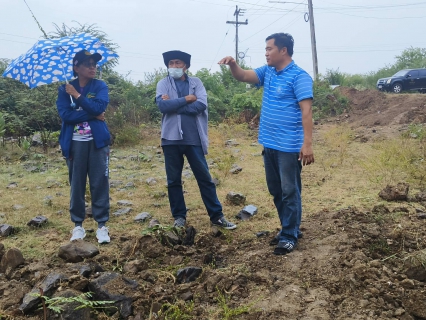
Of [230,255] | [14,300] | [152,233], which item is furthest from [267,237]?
[14,300]

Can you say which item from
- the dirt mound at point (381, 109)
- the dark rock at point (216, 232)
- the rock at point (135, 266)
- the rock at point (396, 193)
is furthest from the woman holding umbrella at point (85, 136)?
the dirt mound at point (381, 109)

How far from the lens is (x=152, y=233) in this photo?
3.64 meters

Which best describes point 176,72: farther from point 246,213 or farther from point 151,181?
point 151,181

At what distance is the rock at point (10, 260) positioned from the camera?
311cm

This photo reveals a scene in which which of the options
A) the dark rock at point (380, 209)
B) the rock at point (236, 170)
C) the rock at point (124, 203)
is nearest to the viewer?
the dark rock at point (380, 209)

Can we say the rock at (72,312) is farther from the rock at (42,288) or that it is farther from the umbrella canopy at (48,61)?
the umbrella canopy at (48,61)

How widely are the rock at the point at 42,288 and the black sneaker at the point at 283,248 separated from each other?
1.54 m

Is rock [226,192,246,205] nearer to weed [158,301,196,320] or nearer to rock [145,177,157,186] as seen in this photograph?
rock [145,177,157,186]

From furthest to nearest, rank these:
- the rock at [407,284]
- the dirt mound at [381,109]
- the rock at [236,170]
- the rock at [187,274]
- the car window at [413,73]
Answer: the car window at [413,73]
the dirt mound at [381,109]
the rock at [236,170]
the rock at [187,274]
the rock at [407,284]

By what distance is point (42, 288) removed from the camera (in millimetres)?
2533

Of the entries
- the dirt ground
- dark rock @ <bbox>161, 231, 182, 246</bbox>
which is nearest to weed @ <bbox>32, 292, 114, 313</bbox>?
the dirt ground

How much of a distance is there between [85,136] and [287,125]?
5.75 ft

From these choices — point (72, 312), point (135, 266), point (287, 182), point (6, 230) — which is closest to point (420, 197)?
point (287, 182)

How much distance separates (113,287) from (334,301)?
1343 mm
